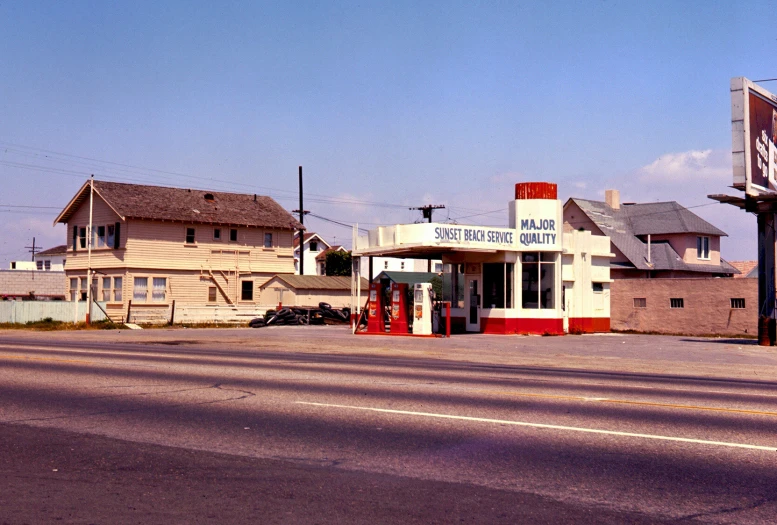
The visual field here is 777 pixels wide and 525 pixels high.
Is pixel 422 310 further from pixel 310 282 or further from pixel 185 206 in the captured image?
pixel 185 206

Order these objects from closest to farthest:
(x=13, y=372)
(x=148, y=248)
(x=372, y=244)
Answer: (x=13, y=372) < (x=372, y=244) < (x=148, y=248)

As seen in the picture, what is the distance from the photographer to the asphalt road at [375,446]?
609 centimetres

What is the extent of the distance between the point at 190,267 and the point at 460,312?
22.6 m

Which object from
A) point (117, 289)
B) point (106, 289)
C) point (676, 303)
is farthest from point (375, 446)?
point (106, 289)

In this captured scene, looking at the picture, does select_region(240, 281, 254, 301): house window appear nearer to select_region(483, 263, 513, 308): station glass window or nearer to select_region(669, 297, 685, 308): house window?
select_region(483, 263, 513, 308): station glass window

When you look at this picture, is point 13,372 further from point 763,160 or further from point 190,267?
point 190,267

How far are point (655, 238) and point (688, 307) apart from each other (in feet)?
60.3

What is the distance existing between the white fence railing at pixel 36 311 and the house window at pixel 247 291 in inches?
405

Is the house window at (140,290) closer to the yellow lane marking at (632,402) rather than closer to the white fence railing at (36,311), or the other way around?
the white fence railing at (36,311)

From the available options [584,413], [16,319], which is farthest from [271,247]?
[584,413]

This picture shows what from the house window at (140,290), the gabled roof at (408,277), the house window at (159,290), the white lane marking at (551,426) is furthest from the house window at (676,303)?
the white lane marking at (551,426)

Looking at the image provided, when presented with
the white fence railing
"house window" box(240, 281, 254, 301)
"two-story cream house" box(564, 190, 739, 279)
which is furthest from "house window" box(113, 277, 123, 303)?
"two-story cream house" box(564, 190, 739, 279)

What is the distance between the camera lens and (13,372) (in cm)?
1468

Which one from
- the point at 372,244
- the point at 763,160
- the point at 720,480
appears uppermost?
the point at 763,160
